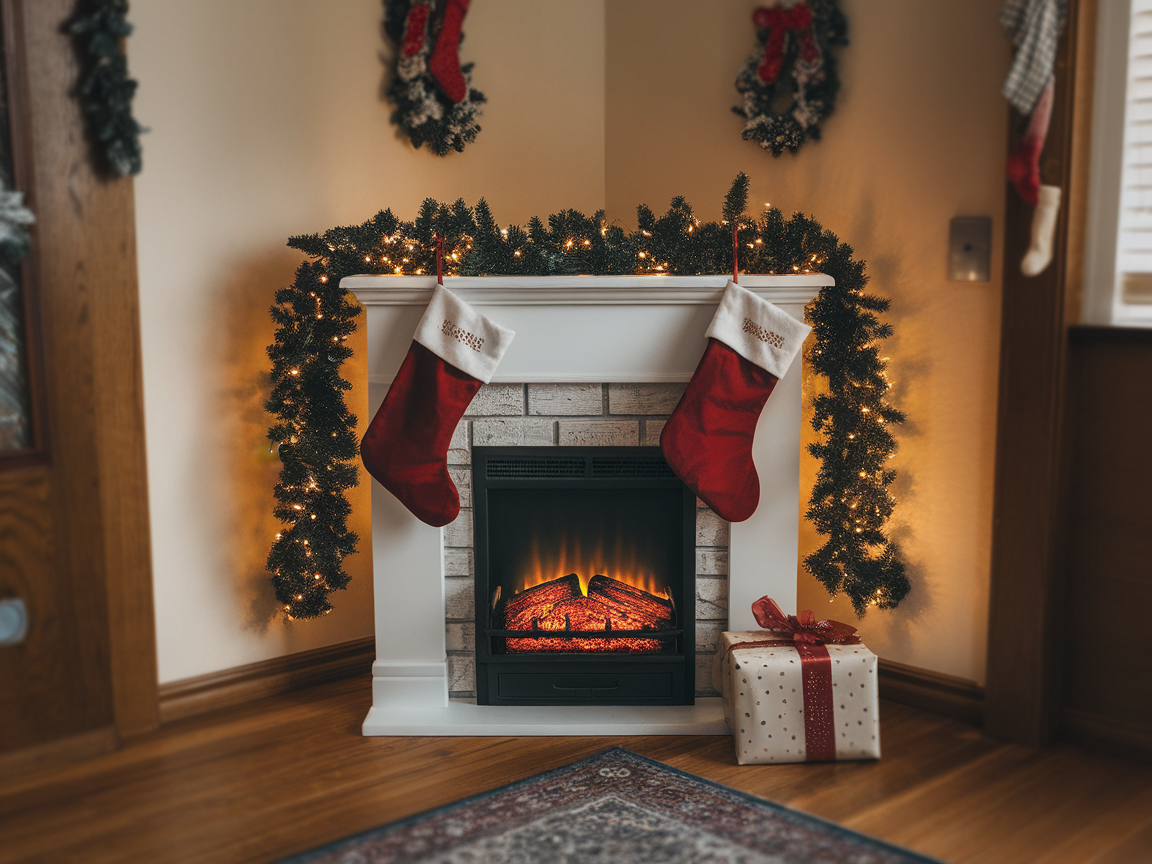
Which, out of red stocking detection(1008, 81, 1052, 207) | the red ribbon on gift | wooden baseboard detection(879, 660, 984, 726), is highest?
red stocking detection(1008, 81, 1052, 207)

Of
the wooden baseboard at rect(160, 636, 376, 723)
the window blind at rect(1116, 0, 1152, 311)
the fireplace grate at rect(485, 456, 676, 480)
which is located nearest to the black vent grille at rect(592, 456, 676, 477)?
the fireplace grate at rect(485, 456, 676, 480)

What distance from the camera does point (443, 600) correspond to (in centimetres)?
241

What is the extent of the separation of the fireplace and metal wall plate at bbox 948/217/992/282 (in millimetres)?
857

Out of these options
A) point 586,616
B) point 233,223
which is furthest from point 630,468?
point 233,223

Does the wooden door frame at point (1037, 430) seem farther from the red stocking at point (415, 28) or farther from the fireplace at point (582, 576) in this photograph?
the red stocking at point (415, 28)

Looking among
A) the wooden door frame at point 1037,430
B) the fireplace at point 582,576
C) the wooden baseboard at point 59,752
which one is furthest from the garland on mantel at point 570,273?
the wooden baseboard at point 59,752

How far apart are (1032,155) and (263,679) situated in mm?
2291

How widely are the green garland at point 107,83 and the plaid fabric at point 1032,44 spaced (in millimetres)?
1896

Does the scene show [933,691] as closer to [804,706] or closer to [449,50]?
[804,706]

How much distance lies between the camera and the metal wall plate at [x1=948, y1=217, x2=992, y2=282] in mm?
2307

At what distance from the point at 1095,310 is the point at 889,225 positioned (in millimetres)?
551

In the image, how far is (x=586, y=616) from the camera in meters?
2.44

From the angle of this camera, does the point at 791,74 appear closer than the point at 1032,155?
No

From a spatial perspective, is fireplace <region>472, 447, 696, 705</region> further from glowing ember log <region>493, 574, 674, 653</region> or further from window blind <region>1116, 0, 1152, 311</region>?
window blind <region>1116, 0, 1152, 311</region>
